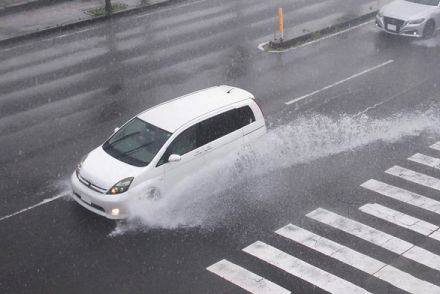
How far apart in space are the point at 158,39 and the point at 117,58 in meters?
2.40

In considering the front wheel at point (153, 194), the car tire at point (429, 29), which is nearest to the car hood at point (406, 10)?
the car tire at point (429, 29)

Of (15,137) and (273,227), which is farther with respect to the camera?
(15,137)

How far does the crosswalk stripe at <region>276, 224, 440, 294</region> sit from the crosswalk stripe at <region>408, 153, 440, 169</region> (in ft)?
13.8

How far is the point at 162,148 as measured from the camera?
13172 mm

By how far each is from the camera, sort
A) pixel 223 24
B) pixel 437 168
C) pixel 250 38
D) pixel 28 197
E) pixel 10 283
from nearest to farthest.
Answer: pixel 10 283 → pixel 28 197 → pixel 437 168 → pixel 250 38 → pixel 223 24

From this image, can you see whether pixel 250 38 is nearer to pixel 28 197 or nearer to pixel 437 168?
pixel 437 168

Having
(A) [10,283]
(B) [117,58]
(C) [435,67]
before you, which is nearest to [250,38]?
(B) [117,58]

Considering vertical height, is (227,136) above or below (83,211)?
above

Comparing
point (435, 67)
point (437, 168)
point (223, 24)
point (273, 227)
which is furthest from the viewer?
point (223, 24)

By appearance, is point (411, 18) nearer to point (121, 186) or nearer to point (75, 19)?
point (75, 19)

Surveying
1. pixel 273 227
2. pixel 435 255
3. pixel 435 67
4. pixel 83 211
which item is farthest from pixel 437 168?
pixel 83 211

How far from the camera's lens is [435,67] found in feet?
68.1

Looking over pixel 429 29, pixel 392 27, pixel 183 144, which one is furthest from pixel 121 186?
pixel 429 29

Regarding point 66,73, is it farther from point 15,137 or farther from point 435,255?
point 435,255
